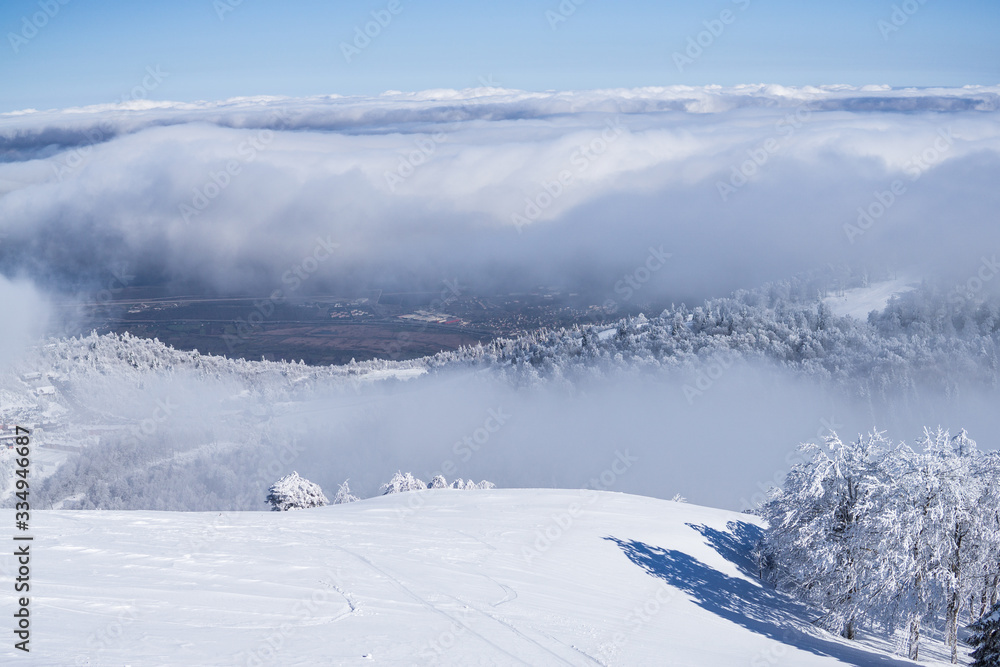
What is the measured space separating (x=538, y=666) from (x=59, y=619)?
36.6ft

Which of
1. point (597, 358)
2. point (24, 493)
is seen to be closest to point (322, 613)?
point (24, 493)

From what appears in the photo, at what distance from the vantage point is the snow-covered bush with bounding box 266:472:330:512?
41.3 m

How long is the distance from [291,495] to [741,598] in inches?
1135

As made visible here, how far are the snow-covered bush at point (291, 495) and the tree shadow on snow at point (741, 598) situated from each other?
2286cm

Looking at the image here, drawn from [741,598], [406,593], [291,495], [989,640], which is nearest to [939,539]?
[989,640]

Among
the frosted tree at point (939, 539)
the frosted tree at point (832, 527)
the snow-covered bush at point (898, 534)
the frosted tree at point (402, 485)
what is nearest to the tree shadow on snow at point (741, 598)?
the frosted tree at point (832, 527)

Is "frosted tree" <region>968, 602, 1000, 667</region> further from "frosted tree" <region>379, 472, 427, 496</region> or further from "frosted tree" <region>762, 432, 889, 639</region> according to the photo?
"frosted tree" <region>379, 472, 427, 496</region>

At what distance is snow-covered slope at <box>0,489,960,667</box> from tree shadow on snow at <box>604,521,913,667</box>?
0.11 metres

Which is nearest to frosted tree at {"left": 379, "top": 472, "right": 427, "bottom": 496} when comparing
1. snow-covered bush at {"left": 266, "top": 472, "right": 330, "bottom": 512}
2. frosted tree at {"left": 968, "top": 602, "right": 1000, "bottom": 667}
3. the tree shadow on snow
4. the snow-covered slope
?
snow-covered bush at {"left": 266, "top": 472, "right": 330, "bottom": 512}

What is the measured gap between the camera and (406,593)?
1931 centimetres

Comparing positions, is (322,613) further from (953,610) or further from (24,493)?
(953,610)

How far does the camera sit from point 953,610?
23.1 m

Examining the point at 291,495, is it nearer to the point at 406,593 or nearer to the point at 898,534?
the point at 406,593

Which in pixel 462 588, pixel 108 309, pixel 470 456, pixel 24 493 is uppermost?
pixel 24 493
